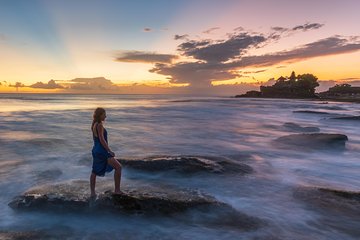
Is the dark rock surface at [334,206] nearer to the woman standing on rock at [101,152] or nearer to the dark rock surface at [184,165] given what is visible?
the dark rock surface at [184,165]

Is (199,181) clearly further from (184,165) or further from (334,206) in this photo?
(334,206)

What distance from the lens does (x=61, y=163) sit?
1280 cm

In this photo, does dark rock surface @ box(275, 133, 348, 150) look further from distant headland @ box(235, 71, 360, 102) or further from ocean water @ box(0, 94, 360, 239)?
distant headland @ box(235, 71, 360, 102)

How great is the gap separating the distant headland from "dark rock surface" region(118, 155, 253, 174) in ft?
401

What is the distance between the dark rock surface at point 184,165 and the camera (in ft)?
35.4

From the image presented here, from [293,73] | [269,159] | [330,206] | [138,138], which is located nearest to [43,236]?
[330,206]

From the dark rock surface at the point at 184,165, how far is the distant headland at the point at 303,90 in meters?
122

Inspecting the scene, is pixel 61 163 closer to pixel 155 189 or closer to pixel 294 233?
pixel 155 189

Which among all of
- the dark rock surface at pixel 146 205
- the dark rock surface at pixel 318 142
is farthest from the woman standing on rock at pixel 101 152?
the dark rock surface at pixel 318 142

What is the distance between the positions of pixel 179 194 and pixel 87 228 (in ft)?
7.72

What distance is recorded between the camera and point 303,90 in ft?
445

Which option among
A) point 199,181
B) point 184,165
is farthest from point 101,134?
point 184,165

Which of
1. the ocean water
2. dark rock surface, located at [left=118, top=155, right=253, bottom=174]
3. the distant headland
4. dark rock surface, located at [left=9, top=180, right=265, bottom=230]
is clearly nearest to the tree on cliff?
the distant headland

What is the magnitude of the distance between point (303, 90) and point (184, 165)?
135m
